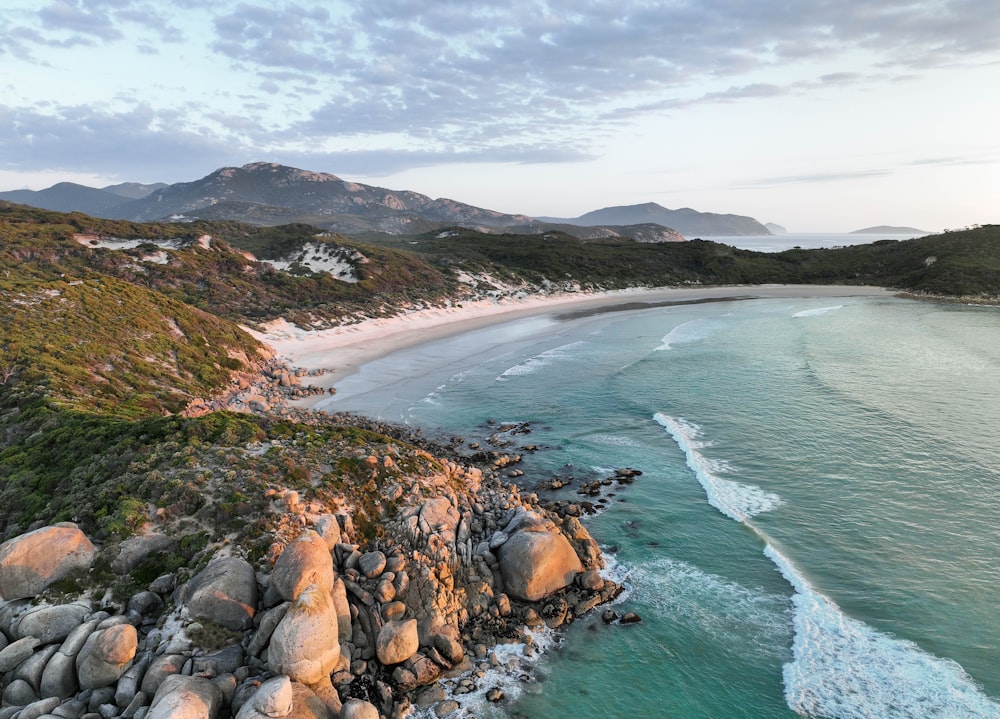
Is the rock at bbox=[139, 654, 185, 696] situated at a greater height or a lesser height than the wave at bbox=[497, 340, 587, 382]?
lesser

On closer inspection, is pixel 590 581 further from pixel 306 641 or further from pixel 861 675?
pixel 306 641

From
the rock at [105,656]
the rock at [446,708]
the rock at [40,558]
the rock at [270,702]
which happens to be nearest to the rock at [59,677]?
the rock at [105,656]

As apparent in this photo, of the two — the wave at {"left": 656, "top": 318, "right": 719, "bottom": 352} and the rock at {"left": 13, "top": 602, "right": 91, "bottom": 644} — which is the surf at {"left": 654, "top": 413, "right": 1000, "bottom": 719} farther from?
the wave at {"left": 656, "top": 318, "right": 719, "bottom": 352}

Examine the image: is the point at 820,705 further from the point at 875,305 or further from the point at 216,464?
the point at 875,305

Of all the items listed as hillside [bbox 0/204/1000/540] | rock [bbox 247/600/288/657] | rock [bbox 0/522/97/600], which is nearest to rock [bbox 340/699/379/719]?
rock [bbox 247/600/288/657]

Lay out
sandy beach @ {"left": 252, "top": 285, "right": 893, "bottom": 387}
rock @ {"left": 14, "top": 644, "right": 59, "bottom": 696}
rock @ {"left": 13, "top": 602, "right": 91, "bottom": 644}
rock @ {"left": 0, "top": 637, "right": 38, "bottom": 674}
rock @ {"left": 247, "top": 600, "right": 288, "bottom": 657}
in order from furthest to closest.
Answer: sandy beach @ {"left": 252, "top": 285, "right": 893, "bottom": 387}, rock @ {"left": 247, "top": 600, "right": 288, "bottom": 657}, rock @ {"left": 13, "top": 602, "right": 91, "bottom": 644}, rock @ {"left": 0, "top": 637, "right": 38, "bottom": 674}, rock @ {"left": 14, "top": 644, "right": 59, "bottom": 696}

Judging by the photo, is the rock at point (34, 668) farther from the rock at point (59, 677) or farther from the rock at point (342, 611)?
the rock at point (342, 611)

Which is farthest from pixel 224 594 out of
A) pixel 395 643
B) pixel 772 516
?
pixel 772 516
